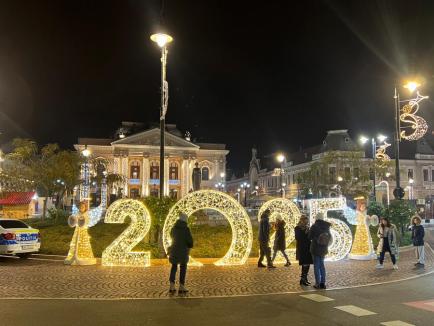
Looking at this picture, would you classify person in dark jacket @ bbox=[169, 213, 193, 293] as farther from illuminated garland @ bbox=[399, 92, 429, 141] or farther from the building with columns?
the building with columns

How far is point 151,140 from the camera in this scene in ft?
263

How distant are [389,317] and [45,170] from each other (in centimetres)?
2717

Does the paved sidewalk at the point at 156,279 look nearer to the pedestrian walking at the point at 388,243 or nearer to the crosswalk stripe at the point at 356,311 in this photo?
the pedestrian walking at the point at 388,243

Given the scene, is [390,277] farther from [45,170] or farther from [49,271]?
[45,170]

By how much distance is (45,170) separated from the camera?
3089cm

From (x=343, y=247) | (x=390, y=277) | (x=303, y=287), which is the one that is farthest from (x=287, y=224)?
(x=303, y=287)

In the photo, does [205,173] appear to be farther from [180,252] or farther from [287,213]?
[180,252]

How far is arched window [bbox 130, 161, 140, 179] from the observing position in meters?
81.3

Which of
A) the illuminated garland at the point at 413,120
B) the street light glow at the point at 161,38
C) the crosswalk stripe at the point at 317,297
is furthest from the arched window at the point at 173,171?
the crosswalk stripe at the point at 317,297

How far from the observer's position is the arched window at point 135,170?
81.3 meters

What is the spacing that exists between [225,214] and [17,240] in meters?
8.06

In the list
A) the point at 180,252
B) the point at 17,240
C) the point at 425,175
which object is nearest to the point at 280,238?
the point at 180,252

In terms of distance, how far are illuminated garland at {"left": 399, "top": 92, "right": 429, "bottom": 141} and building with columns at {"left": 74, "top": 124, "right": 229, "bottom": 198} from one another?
199 feet

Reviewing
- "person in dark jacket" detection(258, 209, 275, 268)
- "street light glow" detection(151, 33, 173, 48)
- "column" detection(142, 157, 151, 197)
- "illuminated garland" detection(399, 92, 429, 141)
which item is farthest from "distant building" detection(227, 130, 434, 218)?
"street light glow" detection(151, 33, 173, 48)
